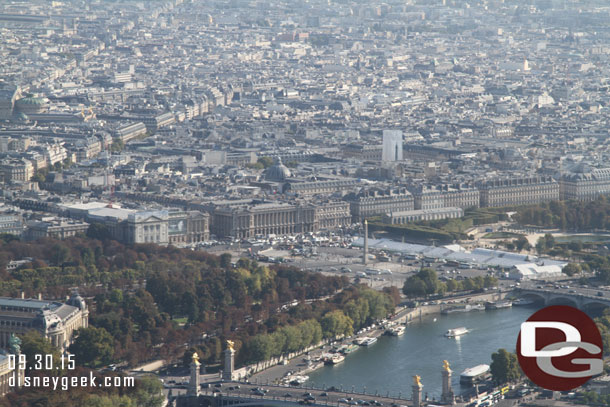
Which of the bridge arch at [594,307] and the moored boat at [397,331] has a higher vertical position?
the bridge arch at [594,307]

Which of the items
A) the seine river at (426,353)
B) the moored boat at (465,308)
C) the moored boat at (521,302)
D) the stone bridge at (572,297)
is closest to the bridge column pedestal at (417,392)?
the seine river at (426,353)

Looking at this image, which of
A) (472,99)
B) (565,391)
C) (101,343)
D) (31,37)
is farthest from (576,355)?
(31,37)

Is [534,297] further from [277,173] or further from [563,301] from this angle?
[277,173]

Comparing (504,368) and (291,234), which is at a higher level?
(291,234)

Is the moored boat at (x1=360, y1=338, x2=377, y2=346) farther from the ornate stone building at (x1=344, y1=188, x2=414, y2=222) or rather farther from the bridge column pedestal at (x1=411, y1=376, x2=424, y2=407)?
the ornate stone building at (x1=344, y1=188, x2=414, y2=222)

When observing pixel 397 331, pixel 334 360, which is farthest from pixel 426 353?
pixel 334 360

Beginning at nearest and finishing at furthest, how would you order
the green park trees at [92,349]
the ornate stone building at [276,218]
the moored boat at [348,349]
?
1. the green park trees at [92,349]
2. the moored boat at [348,349]
3. the ornate stone building at [276,218]

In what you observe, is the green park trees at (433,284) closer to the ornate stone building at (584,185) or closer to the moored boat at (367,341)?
the moored boat at (367,341)

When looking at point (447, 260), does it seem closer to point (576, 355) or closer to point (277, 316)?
point (277, 316)
